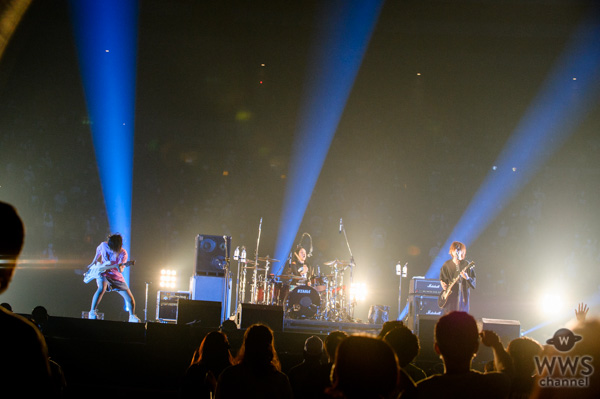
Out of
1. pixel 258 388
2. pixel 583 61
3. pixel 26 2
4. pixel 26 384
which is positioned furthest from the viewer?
pixel 583 61

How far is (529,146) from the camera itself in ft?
44.2

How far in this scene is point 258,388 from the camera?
10.3 ft

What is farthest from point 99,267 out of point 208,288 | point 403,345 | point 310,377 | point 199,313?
point 403,345

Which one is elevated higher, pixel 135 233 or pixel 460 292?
pixel 135 233

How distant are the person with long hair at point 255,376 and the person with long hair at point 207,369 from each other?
2.70ft

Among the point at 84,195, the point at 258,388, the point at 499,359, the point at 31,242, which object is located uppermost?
the point at 84,195

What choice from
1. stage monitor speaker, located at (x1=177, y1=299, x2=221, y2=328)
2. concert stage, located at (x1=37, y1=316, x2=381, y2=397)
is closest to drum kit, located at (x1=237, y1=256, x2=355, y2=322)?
stage monitor speaker, located at (x1=177, y1=299, x2=221, y2=328)

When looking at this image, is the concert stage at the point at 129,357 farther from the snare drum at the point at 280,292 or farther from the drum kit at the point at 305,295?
the snare drum at the point at 280,292

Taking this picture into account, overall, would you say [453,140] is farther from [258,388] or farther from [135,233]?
[258,388]

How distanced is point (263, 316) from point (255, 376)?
4278mm

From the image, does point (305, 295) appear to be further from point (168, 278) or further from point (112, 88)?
A: point (112, 88)

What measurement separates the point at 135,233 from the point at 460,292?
7.60 m

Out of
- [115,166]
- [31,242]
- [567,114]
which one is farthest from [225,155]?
[567,114]

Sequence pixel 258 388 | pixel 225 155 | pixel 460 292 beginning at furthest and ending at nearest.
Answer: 1. pixel 225 155
2. pixel 460 292
3. pixel 258 388
